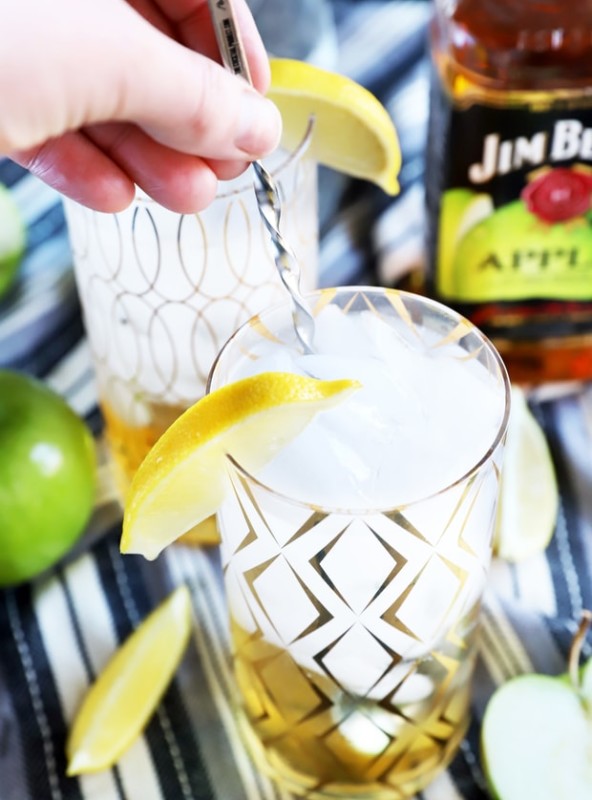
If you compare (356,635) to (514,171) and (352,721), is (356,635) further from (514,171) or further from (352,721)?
(514,171)

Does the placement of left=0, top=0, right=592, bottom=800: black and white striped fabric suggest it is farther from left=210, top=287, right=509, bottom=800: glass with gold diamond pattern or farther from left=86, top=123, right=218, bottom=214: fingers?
left=86, top=123, right=218, bottom=214: fingers

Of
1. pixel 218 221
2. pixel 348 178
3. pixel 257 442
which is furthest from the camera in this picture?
pixel 348 178

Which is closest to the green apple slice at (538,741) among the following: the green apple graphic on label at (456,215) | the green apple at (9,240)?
the green apple graphic on label at (456,215)

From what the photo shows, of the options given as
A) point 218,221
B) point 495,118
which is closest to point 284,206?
point 218,221

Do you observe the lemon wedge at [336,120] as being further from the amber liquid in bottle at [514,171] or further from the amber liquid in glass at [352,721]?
the amber liquid in glass at [352,721]

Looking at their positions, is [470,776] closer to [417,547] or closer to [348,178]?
[417,547]

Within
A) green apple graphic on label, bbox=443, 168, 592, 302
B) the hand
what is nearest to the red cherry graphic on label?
green apple graphic on label, bbox=443, 168, 592, 302

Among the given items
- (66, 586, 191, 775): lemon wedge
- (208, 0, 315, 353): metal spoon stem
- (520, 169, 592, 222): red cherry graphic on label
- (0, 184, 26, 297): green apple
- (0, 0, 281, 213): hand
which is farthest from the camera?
(0, 184, 26, 297): green apple
